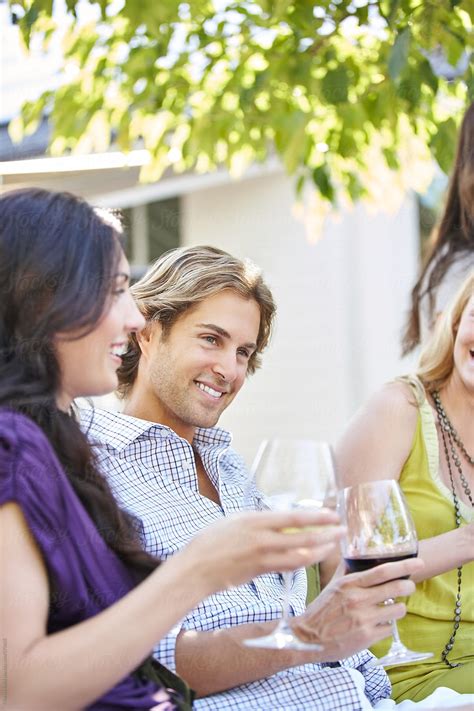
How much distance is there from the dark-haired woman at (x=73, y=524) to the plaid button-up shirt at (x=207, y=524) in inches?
7.7

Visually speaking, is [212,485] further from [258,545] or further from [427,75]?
[427,75]

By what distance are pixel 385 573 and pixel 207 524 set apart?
601mm

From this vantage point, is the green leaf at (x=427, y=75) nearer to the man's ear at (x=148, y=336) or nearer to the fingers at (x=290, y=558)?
the man's ear at (x=148, y=336)

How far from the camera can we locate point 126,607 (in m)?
1.23

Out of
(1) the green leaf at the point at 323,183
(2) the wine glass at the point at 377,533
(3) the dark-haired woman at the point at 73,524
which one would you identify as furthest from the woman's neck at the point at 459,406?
(1) the green leaf at the point at 323,183

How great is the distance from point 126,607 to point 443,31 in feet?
8.81

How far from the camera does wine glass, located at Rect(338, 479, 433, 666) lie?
1.50 m

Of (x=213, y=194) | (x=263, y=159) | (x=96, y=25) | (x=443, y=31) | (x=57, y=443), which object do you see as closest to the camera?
(x=57, y=443)

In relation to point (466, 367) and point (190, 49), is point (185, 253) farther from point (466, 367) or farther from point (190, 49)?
point (190, 49)

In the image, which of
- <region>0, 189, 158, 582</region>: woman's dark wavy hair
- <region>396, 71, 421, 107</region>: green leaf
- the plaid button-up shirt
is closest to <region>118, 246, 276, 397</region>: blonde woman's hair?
the plaid button-up shirt

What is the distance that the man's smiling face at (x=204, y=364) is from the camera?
2250 millimetres

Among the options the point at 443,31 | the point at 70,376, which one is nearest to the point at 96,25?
the point at 443,31

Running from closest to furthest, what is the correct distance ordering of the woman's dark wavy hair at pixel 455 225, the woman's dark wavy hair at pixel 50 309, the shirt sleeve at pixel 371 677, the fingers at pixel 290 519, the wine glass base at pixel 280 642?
1. the fingers at pixel 290 519
2. the wine glass base at pixel 280 642
3. the woman's dark wavy hair at pixel 50 309
4. the shirt sleeve at pixel 371 677
5. the woman's dark wavy hair at pixel 455 225

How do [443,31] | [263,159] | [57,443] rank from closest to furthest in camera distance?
[57,443] → [443,31] → [263,159]
